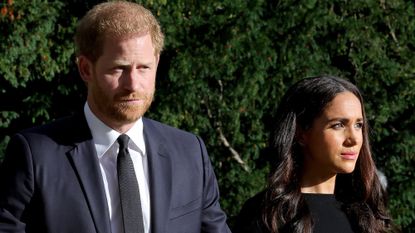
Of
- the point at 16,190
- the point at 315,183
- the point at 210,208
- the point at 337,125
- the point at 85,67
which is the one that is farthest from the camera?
the point at 315,183

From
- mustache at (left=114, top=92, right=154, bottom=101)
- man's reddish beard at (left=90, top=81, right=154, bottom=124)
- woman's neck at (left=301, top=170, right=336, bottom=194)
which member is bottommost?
woman's neck at (left=301, top=170, right=336, bottom=194)

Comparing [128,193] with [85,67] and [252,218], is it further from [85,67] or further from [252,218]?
[252,218]

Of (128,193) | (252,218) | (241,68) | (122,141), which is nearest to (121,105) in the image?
(122,141)

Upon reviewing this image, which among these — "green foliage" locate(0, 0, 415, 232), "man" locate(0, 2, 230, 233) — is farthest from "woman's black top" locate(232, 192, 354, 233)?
"green foliage" locate(0, 0, 415, 232)

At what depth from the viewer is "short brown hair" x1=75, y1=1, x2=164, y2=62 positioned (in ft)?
9.73

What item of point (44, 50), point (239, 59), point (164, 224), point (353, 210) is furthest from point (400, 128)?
point (164, 224)

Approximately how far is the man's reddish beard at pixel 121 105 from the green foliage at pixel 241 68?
152 inches

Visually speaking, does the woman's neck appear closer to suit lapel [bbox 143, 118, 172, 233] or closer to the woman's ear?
the woman's ear

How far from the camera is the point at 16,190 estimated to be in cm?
291

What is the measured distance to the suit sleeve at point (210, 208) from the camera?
126 inches

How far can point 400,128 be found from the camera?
7574mm

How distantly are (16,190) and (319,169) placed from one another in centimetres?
148

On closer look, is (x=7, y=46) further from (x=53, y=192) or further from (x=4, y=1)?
(x=53, y=192)

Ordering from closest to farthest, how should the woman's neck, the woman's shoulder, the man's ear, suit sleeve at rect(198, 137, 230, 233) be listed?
the man's ear < suit sleeve at rect(198, 137, 230, 233) < the woman's shoulder < the woman's neck
